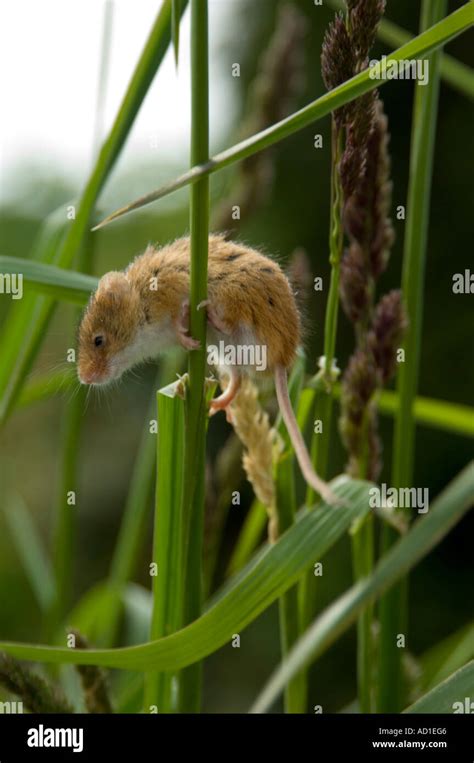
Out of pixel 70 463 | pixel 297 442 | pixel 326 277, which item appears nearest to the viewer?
pixel 297 442

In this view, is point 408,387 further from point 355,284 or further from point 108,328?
point 108,328

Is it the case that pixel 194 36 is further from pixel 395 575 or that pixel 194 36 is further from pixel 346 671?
pixel 346 671

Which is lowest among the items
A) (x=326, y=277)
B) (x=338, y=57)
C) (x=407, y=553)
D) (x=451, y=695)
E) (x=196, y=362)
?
(x=451, y=695)

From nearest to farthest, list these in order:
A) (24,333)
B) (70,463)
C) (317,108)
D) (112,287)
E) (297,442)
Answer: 1. (317,108)
2. (297,442)
3. (112,287)
4. (24,333)
5. (70,463)

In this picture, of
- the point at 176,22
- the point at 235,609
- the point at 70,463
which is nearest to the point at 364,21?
the point at 176,22

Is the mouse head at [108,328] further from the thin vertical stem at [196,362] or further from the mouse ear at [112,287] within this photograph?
the thin vertical stem at [196,362]

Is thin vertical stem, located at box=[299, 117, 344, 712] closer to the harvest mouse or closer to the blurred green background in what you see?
the harvest mouse

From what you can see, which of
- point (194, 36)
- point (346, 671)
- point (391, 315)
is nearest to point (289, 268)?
point (391, 315)
